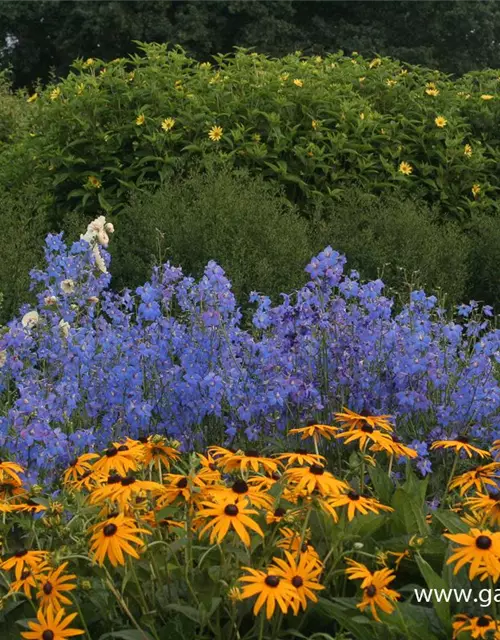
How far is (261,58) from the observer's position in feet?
25.7

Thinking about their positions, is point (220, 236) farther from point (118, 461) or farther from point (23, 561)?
point (23, 561)

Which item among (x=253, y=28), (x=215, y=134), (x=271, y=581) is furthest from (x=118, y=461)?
(x=253, y=28)

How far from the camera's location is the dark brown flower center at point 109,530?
1865 mm

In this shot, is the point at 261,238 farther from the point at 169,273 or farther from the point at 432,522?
the point at 432,522

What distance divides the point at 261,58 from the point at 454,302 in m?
3.14

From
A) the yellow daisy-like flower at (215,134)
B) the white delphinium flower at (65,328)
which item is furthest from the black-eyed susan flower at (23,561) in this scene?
the yellow daisy-like flower at (215,134)

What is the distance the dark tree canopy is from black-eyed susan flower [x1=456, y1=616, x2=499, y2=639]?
2198 cm

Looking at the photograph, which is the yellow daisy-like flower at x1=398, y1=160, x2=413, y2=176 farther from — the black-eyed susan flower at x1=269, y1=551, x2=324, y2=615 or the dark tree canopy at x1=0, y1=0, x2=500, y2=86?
the dark tree canopy at x1=0, y1=0, x2=500, y2=86

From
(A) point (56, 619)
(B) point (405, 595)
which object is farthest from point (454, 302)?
(A) point (56, 619)

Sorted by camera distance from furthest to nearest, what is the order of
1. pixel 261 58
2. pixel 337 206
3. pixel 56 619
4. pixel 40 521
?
pixel 261 58, pixel 337 206, pixel 40 521, pixel 56 619

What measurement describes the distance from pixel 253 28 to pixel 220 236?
1906 cm

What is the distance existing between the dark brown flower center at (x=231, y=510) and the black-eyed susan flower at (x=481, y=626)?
0.49 m

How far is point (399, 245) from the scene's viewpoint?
19.6 ft

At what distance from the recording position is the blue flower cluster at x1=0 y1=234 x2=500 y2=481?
10.9ft
